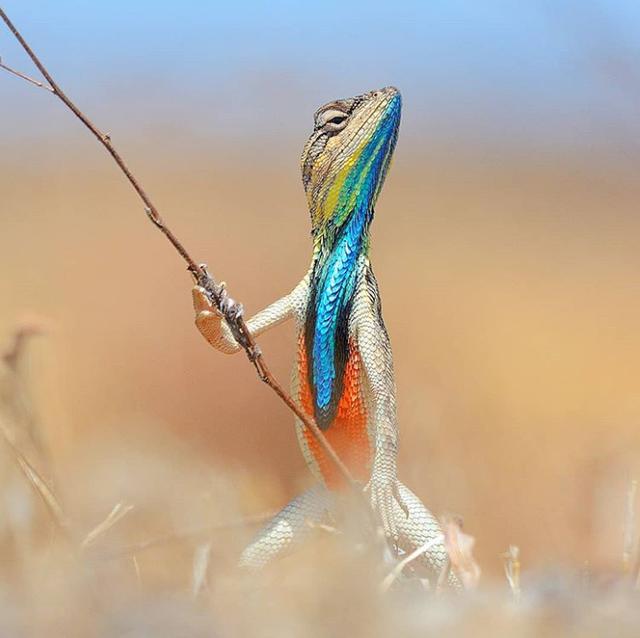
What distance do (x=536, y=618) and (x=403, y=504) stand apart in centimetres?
78

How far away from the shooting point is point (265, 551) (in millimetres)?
1141

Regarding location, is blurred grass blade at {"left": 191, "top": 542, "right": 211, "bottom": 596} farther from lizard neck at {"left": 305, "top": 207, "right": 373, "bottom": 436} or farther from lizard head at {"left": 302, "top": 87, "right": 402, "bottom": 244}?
lizard head at {"left": 302, "top": 87, "right": 402, "bottom": 244}

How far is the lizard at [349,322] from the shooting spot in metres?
1.07

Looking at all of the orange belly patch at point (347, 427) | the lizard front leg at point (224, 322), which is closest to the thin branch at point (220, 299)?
the lizard front leg at point (224, 322)

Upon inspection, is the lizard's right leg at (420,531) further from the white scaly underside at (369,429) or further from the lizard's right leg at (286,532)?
the lizard's right leg at (286,532)

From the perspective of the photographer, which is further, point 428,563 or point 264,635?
point 428,563

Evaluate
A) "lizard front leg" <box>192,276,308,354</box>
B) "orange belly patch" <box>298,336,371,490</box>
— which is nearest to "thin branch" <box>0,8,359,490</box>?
"lizard front leg" <box>192,276,308,354</box>

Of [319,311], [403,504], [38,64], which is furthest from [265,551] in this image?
[38,64]

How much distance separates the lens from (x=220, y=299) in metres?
0.91

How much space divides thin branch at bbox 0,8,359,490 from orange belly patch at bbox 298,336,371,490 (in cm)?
20

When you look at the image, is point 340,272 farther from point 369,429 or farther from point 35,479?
point 35,479

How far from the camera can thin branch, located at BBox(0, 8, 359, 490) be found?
2.10 ft

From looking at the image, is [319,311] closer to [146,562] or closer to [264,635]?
[146,562]

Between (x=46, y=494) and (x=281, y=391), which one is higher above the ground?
(x=46, y=494)
